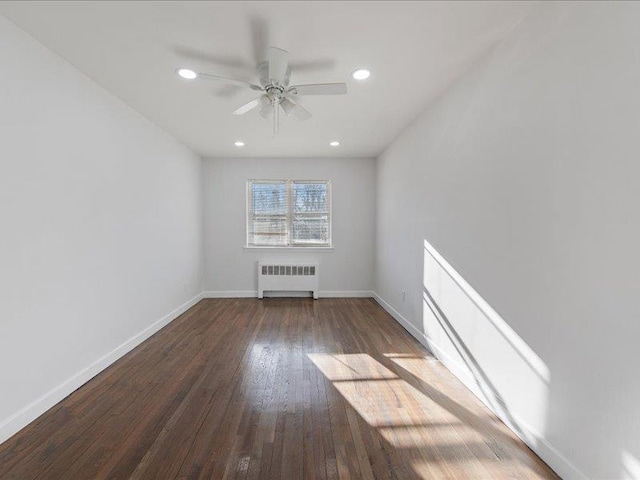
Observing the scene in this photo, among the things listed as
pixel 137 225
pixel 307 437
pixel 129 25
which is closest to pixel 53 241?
pixel 137 225

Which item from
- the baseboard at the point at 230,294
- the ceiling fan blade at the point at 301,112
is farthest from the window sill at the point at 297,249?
the ceiling fan blade at the point at 301,112

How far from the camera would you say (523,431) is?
1820 millimetres

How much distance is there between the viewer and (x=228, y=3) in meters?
1.76

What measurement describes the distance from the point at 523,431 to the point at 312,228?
4333 millimetres

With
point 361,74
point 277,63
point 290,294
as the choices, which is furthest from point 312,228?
point 277,63

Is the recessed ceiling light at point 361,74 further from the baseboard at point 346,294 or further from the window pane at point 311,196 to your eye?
the baseboard at point 346,294

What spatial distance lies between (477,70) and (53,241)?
339 cm

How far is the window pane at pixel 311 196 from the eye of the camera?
5688mm

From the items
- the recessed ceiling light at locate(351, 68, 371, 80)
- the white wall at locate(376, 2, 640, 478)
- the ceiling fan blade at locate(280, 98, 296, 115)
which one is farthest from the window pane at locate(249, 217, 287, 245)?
the white wall at locate(376, 2, 640, 478)

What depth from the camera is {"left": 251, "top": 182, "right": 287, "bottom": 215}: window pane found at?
223 inches

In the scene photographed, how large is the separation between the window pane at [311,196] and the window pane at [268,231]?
0.46 m

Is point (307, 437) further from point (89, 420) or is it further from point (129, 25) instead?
point (129, 25)

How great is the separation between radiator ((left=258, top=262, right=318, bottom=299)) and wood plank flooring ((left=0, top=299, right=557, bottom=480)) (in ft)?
7.18

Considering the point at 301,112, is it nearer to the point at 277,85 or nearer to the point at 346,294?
the point at 277,85
